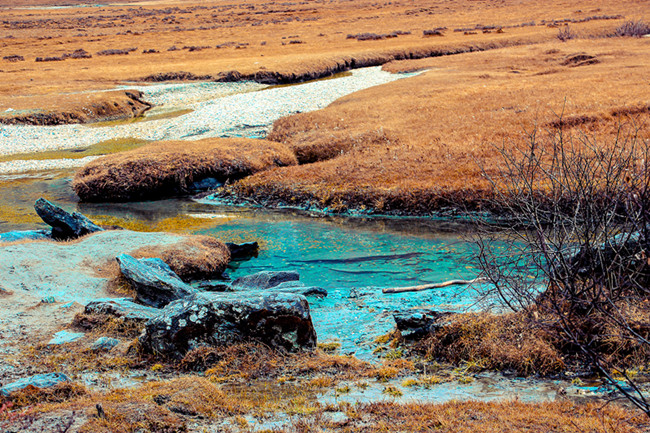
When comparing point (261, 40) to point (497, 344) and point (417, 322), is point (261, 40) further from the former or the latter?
point (497, 344)

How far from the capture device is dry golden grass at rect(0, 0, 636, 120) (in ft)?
176

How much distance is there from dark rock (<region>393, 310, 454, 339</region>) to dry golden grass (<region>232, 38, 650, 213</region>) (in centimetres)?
628

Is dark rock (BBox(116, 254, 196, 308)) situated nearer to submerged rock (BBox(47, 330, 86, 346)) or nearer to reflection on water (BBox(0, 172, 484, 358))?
submerged rock (BBox(47, 330, 86, 346))

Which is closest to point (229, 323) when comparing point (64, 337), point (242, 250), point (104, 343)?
point (104, 343)

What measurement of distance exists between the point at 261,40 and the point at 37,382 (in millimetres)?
78619

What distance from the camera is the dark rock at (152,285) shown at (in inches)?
526

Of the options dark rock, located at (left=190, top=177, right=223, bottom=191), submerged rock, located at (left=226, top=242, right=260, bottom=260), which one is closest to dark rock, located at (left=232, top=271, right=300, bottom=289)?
submerged rock, located at (left=226, top=242, right=260, bottom=260)

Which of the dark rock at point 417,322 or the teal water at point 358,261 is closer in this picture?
the dark rock at point 417,322

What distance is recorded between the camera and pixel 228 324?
405 inches

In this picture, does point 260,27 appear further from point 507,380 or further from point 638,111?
point 507,380

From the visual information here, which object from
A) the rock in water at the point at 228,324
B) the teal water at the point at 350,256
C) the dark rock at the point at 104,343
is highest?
the rock in water at the point at 228,324

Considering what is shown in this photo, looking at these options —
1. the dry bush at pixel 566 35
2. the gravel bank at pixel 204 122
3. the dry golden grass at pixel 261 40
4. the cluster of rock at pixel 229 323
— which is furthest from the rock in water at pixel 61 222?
the dry bush at pixel 566 35

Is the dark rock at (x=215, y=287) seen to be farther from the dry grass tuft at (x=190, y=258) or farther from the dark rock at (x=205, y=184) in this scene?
the dark rock at (x=205, y=184)

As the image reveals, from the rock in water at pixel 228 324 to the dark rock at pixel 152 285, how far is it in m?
2.92
